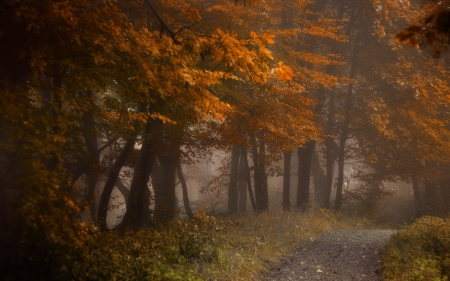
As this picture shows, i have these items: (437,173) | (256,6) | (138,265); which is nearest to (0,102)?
(138,265)

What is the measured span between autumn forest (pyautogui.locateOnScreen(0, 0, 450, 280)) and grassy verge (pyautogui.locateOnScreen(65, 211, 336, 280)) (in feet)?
0.16

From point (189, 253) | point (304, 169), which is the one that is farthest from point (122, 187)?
point (189, 253)

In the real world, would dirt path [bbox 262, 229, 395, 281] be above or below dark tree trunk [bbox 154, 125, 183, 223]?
below

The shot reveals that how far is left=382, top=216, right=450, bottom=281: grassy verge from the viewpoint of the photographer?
6.79m

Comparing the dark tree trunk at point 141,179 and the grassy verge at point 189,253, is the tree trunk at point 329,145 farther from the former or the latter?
the dark tree trunk at point 141,179

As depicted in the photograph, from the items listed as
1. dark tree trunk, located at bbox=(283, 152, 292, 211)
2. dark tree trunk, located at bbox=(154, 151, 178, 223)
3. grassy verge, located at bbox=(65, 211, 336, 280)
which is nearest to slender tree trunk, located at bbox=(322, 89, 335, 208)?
dark tree trunk, located at bbox=(283, 152, 292, 211)

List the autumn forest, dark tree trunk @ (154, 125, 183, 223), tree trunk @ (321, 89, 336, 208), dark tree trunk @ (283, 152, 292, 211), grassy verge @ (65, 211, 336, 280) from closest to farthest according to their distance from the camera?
the autumn forest → grassy verge @ (65, 211, 336, 280) → dark tree trunk @ (154, 125, 183, 223) → dark tree trunk @ (283, 152, 292, 211) → tree trunk @ (321, 89, 336, 208)

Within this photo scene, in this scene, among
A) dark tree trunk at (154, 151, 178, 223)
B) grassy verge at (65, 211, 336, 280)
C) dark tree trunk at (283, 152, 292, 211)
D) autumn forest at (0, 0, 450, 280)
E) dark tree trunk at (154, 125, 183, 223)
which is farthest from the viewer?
dark tree trunk at (283, 152, 292, 211)

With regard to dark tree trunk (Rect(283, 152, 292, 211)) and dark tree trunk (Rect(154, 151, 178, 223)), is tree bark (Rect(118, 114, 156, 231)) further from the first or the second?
dark tree trunk (Rect(283, 152, 292, 211))

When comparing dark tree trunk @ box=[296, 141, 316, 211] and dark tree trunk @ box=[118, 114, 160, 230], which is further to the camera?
dark tree trunk @ box=[296, 141, 316, 211]

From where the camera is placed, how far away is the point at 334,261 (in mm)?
9172

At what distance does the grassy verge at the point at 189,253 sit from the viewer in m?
5.57

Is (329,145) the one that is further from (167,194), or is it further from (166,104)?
(166,104)

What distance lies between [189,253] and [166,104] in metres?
3.10
